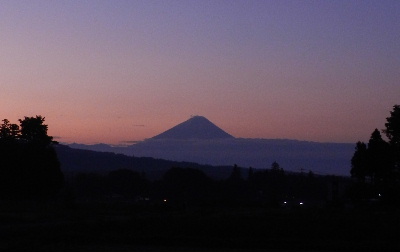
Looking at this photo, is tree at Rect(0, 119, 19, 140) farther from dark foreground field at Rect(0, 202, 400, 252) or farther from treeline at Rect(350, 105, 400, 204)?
dark foreground field at Rect(0, 202, 400, 252)

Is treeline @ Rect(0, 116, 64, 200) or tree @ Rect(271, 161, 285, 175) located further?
Result: tree @ Rect(271, 161, 285, 175)

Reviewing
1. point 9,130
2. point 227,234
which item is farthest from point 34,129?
point 227,234

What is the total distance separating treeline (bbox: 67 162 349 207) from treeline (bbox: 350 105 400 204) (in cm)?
2500

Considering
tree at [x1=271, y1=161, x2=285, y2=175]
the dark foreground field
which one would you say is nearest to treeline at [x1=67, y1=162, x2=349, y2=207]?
tree at [x1=271, y1=161, x2=285, y2=175]

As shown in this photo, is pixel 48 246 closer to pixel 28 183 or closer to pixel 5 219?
pixel 5 219

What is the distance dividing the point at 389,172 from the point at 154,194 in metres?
52.0

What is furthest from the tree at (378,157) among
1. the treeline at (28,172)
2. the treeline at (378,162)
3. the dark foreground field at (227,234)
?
the dark foreground field at (227,234)

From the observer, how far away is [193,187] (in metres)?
115

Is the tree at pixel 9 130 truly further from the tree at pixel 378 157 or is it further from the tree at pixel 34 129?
the tree at pixel 378 157

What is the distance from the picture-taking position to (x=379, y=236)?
113 ft

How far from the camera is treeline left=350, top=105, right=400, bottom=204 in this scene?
7606 cm

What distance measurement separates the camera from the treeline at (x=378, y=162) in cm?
7606

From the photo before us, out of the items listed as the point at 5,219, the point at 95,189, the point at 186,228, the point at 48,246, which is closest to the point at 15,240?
the point at 48,246

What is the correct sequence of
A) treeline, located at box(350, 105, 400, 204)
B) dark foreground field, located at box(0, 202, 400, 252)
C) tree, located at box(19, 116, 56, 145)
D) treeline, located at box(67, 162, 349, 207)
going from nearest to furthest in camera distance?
dark foreground field, located at box(0, 202, 400, 252) < treeline, located at box(350, 105, 400, 204) < tree, located at box(19, 116, 56, 145) < treeline, located at box(67, 162, 349, 207)
